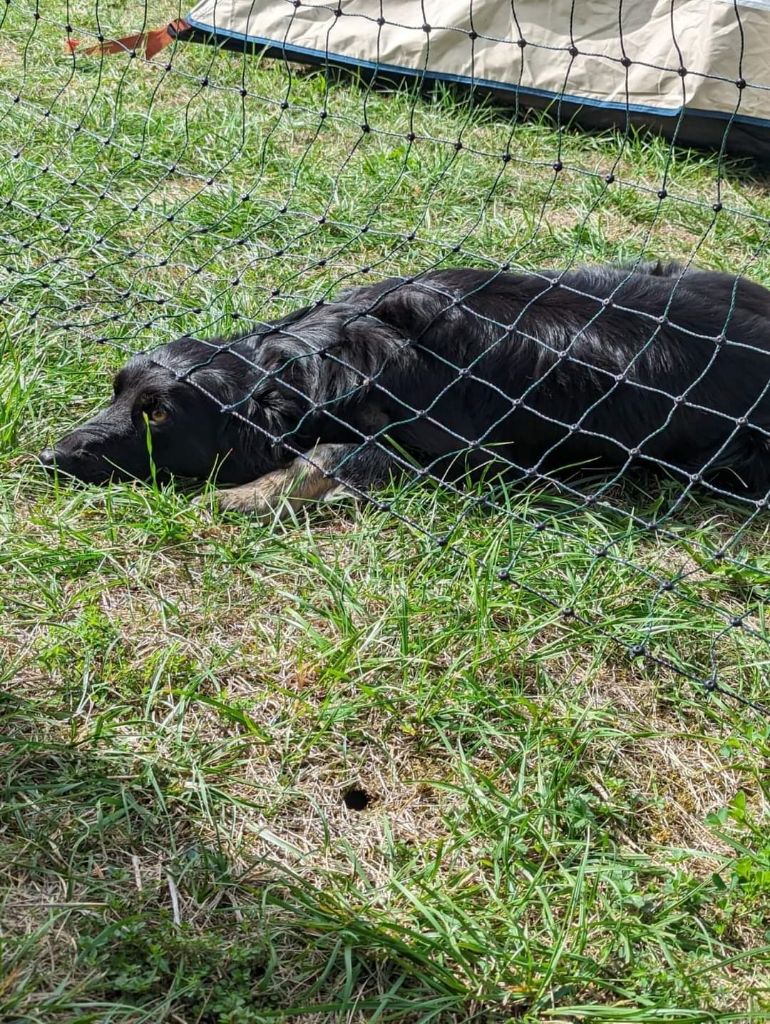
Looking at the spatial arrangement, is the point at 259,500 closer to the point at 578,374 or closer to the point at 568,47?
the point at 578,374

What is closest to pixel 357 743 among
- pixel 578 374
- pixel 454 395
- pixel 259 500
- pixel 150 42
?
pixel 259 500

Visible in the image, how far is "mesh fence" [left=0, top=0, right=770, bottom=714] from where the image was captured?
392cm

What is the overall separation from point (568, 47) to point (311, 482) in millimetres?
4052

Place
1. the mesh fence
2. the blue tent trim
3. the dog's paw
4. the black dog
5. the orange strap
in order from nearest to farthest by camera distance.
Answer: the mesh fence
the dog's paw
the black dog
the blue tent trim
the orange strap

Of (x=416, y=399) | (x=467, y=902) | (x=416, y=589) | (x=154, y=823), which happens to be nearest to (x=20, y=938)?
(x=154, y=823)

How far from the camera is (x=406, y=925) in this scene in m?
2.62

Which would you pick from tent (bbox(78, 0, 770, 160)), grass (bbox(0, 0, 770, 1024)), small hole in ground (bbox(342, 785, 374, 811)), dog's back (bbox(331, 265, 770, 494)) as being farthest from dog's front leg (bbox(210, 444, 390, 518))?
tent (bbox(78, 0, 770, 160))

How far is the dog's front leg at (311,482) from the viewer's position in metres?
4.13

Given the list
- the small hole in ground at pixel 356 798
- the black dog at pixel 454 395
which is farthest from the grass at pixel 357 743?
the black dog at pixel 454 395

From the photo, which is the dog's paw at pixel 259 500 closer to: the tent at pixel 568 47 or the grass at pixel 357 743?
the grass at pixel 357 743

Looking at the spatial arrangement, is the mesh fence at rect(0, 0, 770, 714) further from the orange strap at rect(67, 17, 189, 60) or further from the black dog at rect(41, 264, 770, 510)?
the orange strap at rect(67, 17, 189, 60)

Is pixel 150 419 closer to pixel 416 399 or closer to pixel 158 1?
pixel 416 399

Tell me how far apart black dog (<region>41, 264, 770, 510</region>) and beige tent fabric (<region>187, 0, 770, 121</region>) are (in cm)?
255

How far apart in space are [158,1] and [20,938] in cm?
828
